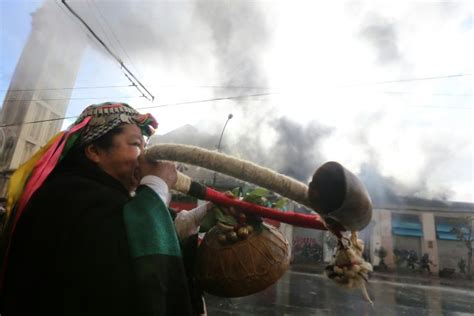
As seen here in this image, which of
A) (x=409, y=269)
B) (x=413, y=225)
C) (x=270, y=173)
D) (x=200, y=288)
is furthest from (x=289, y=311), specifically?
(x=413, y=225)

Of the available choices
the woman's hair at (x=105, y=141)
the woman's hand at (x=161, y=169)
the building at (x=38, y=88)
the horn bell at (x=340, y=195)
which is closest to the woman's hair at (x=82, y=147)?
the woman's hair at (x=105, y=141)

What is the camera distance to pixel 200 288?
160cm

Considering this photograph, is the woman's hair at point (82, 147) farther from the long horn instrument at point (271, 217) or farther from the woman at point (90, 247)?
the long horn instrument at point (271, 217)

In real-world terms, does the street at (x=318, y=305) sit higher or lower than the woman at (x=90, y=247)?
lower

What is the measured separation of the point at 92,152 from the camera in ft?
4.75

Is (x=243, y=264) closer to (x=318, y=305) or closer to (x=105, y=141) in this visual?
(x=105, y=141)

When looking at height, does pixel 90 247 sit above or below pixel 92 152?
below

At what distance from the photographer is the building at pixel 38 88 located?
→ 89.9 ft

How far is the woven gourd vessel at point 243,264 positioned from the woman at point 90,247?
1.08 ft

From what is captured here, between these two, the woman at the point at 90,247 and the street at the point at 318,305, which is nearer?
the woman at the point at 90,247

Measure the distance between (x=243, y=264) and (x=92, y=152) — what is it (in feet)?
3.07

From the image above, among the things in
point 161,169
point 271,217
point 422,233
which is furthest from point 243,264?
point 422,233

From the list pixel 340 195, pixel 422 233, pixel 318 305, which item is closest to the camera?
pixel 340 195

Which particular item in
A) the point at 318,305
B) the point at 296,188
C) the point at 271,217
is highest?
the point at 296,188
